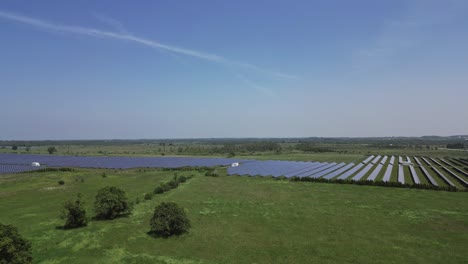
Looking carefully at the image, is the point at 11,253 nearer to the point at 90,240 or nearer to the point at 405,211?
the point at 90,240

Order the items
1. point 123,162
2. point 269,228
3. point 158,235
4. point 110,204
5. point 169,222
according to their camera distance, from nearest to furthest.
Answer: point 169,222 < point 158,235 < point 269,228 < point 110,204 < point 123,162

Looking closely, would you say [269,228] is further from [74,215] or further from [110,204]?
[74,215]

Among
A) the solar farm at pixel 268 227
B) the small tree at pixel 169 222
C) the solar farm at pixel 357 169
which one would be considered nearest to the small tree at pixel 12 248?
the solar farm at pixel 268 227

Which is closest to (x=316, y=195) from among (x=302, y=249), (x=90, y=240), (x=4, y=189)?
(x=302, y=249)

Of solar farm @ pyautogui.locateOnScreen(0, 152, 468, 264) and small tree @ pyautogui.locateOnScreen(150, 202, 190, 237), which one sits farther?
small tree @ pyautogui.locateOnScreen(150, 202, 190, 237)

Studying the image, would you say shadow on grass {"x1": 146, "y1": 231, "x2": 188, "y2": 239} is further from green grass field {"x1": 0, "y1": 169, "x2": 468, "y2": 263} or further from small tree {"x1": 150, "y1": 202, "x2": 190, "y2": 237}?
green grass field {"x1": 0, "y1": 169, "x2": 468, "y2": 263}

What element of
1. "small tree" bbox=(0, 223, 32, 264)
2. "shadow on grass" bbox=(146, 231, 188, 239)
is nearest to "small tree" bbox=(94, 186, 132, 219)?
"shadow on grass" bbox=(146, 231, 188, 239)

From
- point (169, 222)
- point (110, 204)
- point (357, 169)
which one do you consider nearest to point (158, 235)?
point (169, 222)

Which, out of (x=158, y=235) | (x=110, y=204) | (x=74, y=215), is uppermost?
(x=110, y=204)
